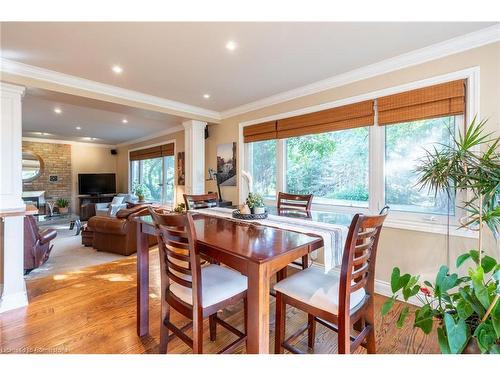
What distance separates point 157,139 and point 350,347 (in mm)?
6149

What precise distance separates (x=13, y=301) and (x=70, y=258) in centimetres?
148

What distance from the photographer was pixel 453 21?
183 cm

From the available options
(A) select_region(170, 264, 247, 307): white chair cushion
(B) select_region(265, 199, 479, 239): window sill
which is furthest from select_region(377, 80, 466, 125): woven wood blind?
(A) select_region(170, 264, 247, 307): white chair cushion

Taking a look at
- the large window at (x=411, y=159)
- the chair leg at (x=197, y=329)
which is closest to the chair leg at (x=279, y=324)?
the chair leg at (x=197, y=329)

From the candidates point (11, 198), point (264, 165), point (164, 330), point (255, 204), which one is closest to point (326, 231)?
point (255, 204)

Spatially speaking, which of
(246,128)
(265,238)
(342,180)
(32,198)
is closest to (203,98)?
(246,128)

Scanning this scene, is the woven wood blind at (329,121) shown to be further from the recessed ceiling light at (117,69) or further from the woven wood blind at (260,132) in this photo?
the recessed ceiling light at (117,69)

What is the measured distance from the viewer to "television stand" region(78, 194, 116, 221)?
23.4 feet

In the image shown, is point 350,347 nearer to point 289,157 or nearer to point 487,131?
point 487,131

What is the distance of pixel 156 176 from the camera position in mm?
6527

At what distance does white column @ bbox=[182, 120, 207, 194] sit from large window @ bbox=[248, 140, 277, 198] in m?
0.92

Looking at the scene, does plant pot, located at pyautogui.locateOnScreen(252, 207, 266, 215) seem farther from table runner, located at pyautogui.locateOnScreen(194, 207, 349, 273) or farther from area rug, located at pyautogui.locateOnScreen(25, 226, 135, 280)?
area rug, located at pyautogui.locateOnScreen(25, 226, 135, 280)

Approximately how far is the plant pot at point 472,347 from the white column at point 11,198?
137 inches

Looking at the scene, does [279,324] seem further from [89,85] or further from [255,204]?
[89,85]
